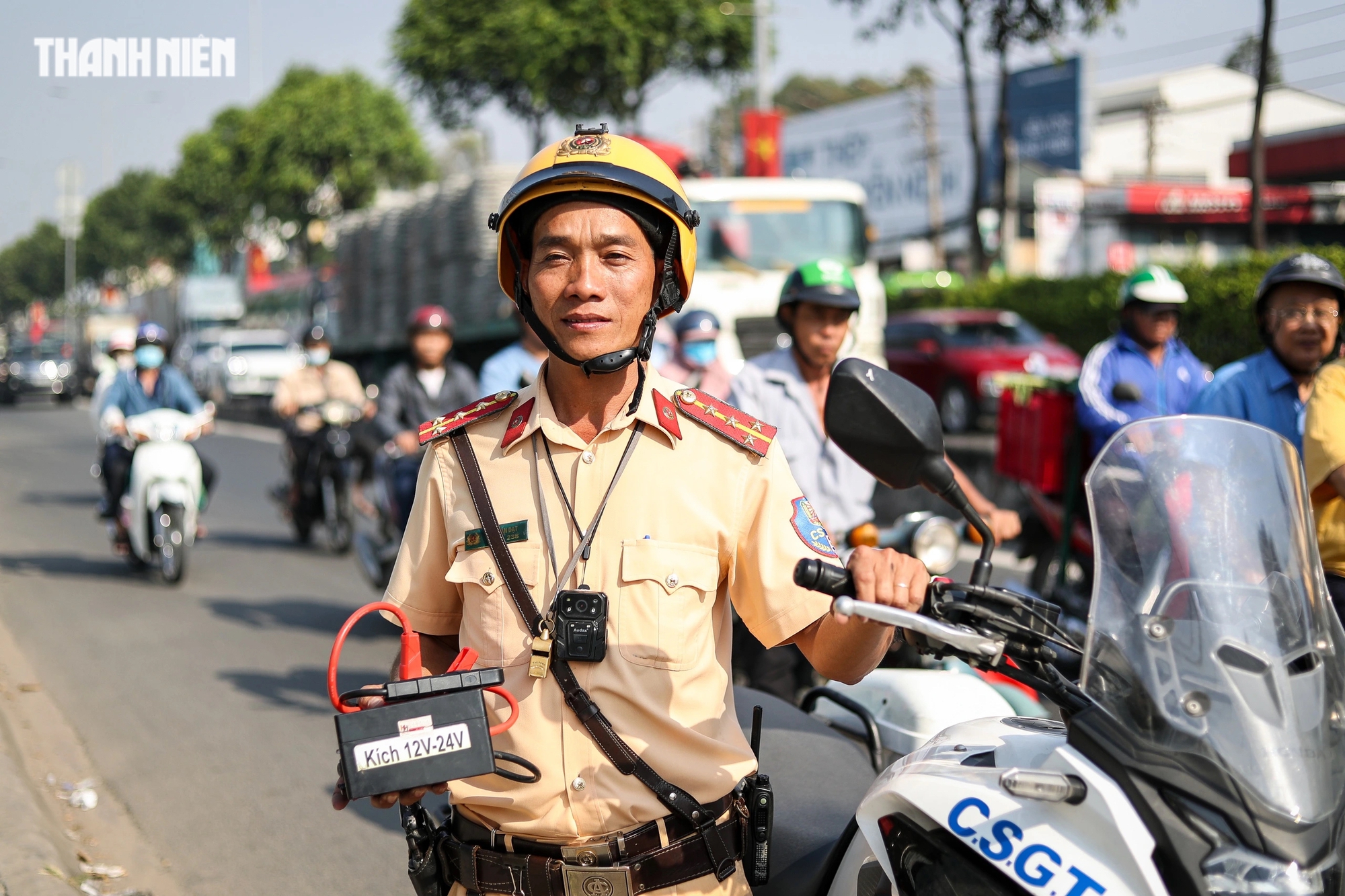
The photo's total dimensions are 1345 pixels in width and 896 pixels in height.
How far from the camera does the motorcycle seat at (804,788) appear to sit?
202 cm

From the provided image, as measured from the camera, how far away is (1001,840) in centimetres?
148

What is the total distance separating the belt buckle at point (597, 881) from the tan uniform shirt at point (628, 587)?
0.17 feet

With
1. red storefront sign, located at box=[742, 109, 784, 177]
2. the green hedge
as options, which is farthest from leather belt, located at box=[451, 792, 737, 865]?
red storefront sign, located at box=[742, 109, 784, 177]

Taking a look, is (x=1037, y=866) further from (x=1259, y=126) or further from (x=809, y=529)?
(x=1259, y=126)

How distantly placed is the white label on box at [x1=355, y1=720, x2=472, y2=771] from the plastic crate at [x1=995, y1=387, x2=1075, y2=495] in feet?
16.9

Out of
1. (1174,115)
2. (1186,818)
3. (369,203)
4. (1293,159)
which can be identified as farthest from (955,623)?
(1174,115)

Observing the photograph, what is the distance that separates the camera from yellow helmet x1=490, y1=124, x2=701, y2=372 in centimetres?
198

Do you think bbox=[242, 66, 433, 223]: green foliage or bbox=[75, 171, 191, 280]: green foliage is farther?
bbox=[75, 171, 191, 280]: green foliage

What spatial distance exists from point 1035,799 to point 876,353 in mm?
12796

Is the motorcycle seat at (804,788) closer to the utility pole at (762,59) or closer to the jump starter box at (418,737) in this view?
the jump starter box at (418,737)

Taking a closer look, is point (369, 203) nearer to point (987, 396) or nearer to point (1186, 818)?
point (987, 396)

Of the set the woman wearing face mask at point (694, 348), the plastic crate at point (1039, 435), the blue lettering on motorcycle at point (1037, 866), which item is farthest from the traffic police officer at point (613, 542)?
the woman wearing face mask at point (694, 348)

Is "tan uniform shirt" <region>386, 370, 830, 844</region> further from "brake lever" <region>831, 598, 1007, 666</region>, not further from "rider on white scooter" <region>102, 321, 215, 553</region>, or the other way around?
"rider on white scooter" <region>102, 321, 215, 553</region>

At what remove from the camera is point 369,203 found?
145 ft
